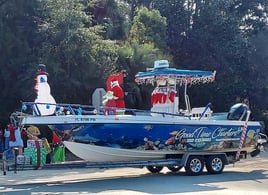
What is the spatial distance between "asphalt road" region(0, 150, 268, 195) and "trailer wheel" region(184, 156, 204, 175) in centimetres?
25

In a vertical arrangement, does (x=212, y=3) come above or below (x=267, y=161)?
above

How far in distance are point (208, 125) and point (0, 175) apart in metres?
7.04

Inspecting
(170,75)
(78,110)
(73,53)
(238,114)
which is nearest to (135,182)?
(78,110)

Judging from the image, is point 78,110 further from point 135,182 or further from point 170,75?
point 170,75

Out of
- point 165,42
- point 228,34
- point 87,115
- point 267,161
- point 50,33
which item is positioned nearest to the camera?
point 87,115

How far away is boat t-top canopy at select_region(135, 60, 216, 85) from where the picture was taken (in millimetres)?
18531

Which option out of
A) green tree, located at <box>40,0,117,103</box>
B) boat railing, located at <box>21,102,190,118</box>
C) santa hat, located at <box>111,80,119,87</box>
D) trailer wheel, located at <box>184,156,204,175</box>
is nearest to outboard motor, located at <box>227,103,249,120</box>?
trailer wheel, located at <box>184,156,204,175</box>

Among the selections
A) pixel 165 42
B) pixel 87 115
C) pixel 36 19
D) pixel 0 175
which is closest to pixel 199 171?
pixel 87 115

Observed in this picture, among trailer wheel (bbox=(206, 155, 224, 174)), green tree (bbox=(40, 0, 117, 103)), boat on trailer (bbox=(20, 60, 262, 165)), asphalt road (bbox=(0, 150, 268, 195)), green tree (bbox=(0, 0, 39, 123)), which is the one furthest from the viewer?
green tree (bbox=(0, 0, 39, 123))

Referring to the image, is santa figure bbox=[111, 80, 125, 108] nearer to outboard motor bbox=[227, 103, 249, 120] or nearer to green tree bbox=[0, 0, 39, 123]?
outboard motor bbox=[227, 103, 249, 120]

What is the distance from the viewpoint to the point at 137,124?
1631cm

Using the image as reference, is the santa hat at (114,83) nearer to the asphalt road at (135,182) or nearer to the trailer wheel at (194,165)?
the asphalt road at (135,182)

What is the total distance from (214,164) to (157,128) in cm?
267

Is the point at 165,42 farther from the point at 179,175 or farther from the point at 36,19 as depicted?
the point at 179,175
